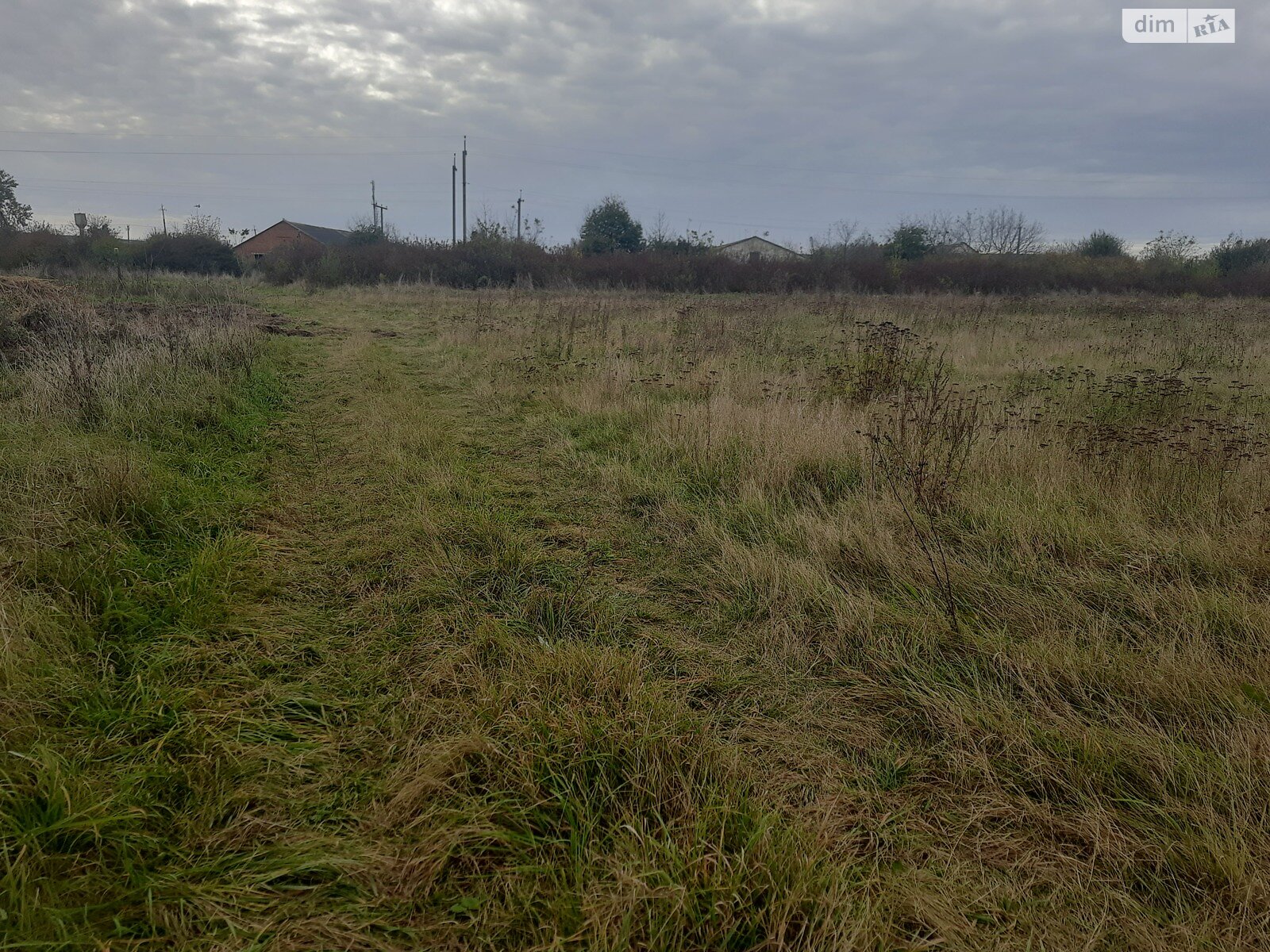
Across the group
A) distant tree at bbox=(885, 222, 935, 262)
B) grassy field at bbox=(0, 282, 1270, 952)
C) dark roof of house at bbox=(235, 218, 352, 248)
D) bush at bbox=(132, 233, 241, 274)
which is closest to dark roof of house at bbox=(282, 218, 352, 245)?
dark roof of house at bbox=(235, 218, 352, 248)

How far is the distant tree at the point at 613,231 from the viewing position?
1631 inches

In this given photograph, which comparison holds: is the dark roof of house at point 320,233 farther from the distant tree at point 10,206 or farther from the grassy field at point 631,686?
the grassy field at point 631,686

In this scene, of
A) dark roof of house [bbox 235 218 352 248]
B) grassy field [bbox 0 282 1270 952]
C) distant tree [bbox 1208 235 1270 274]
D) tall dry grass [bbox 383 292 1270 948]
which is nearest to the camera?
grassy field [bbox 0 282 1270 952]

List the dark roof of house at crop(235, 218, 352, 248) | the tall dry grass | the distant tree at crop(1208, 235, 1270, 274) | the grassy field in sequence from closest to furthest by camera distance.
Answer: the grassy field
the tall dry grass
the distant tree at crop(1208, 235, 1270, 274)
the dark roof of house at crop(235, 218, 352, 248)

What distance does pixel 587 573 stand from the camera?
350 cm

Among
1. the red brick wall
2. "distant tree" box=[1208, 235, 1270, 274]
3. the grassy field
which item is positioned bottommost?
the grassy field

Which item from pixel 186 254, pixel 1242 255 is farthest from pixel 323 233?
pixel 1242 255

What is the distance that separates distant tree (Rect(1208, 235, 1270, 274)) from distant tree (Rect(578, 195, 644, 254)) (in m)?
31.4

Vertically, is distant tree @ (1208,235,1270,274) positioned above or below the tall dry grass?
above

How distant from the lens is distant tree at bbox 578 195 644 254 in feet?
136

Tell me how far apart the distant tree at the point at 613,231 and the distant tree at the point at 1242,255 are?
31358mm

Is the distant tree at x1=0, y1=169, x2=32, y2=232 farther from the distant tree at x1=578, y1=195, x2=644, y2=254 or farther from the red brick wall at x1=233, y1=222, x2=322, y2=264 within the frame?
the distant tree at x1=578, y1=195, x2=644, y2=254

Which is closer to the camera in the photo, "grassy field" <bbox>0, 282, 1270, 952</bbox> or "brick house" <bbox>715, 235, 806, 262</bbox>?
"grassy field" <bbox>0, 282, 1270, 952</bbox>

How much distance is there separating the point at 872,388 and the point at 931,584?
431 centimetres
